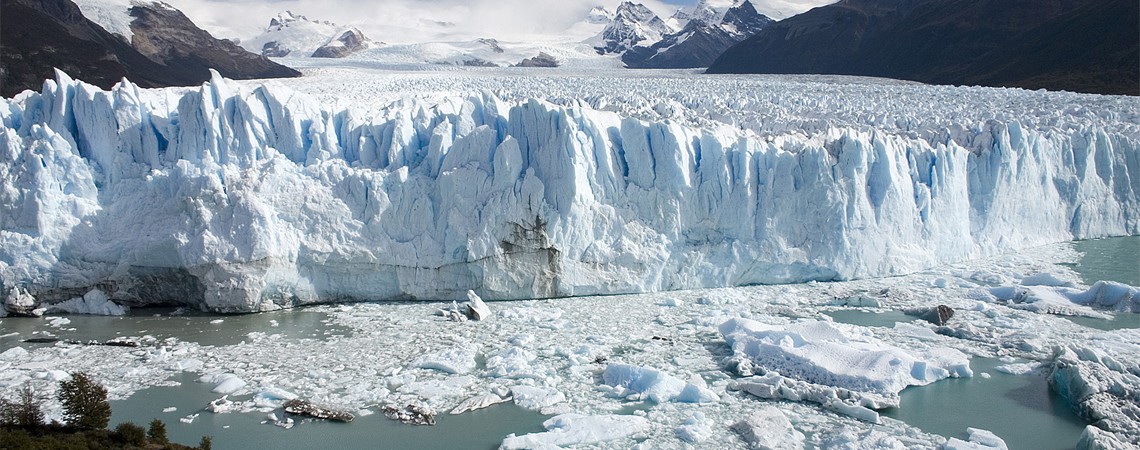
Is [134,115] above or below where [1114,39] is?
below

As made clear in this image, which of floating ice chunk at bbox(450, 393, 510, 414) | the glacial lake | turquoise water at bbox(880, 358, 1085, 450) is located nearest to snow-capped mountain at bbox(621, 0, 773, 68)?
turquoise water at bbox(880, 358, 1085, 450)

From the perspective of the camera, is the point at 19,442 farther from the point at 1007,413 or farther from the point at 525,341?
the point at 1007,413

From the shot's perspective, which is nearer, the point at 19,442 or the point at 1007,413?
the point at 19,442

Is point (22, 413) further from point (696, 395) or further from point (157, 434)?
point (696, 395)

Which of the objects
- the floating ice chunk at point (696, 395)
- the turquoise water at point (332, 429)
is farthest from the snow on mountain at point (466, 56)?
the floating ice chunk at point (696, 395)

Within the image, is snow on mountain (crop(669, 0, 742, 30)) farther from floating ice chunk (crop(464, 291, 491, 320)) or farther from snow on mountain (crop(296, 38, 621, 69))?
floating ice chunk (crop(464, 291, 491, 320))

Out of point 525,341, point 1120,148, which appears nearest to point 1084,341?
point 525,341
